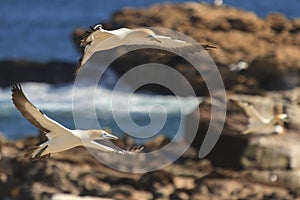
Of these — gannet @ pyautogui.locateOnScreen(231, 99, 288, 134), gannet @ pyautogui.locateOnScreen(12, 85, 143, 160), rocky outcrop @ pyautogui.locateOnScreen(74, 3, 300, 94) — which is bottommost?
gannet @ pyautogui.locateOnScreen(12, 85, 143, 160)

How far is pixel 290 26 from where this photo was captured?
23078 millimetres

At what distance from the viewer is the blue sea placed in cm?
2675

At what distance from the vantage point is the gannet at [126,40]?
846 centimetres

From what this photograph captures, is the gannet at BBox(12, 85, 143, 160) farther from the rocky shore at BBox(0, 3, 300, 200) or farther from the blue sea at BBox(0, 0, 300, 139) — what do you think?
the blue sea at BBox(0, 0, 300, 139)

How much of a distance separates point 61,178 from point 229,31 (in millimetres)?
8042

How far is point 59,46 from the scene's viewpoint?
44469 mm

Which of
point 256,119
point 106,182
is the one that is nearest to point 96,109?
point 106,182

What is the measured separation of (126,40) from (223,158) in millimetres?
9633

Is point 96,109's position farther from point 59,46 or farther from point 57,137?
point 57,137

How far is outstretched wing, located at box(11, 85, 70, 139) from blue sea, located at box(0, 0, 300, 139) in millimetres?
12723

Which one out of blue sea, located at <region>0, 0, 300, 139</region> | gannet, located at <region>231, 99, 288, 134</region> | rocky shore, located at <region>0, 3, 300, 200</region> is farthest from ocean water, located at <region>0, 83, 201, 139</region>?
gannet, located at <region>231, 99, 288, 134</region>

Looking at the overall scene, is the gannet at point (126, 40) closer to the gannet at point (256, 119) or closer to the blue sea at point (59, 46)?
the gannet at point (256, 119)

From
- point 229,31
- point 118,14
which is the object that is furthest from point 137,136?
point 118,14

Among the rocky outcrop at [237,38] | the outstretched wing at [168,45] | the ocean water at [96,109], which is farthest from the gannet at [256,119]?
the ocean water at [96,109]
